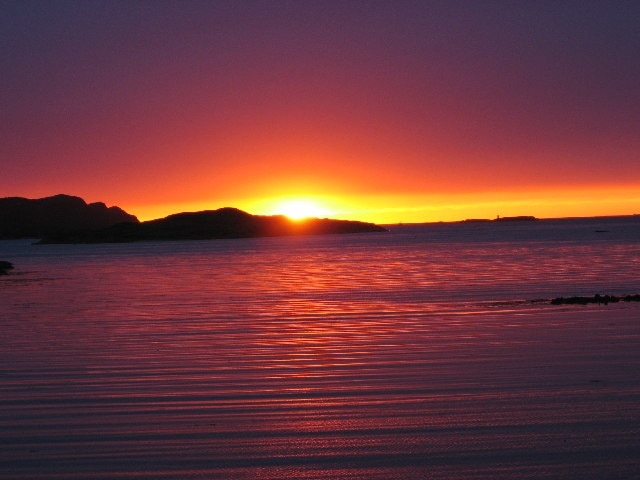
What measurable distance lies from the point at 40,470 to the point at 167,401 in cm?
354

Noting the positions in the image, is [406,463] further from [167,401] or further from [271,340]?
[271,340]

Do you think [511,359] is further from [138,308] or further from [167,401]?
[138,308]

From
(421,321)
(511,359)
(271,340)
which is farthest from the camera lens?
(421,321)

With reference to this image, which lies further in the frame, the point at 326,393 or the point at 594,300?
the point at 594,300

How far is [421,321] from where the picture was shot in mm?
23703

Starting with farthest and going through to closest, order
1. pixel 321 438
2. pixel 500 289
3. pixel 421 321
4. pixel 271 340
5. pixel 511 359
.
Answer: pixel 500 289
pixel 421 321
pixel 271 340
pixel 511 359
pixel 321 438

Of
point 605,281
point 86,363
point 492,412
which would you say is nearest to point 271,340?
point 86,363

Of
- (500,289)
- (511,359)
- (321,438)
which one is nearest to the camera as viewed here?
(321,438)

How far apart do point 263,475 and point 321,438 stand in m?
1.50

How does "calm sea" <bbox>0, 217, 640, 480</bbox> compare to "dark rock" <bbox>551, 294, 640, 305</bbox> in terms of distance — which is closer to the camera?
"calm sea" <bbox>0, 217, 640, 480</bbox>

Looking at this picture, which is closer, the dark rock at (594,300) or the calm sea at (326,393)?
the calm sea at (326,393)

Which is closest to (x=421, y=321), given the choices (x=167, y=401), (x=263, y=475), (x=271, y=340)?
(x=271, y=340)

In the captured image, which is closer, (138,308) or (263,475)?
(263,475)

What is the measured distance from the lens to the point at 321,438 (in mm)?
10453
